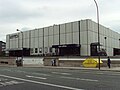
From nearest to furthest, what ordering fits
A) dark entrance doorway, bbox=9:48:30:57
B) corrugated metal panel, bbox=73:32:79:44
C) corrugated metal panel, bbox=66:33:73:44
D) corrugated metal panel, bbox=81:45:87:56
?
corrugated metal panel, bbox=81:45:87:56 → corrugated metal panel, bbox=73:32:79:44 → corrugated metal panel, bbox=66:33:73:44 → dark entrance doorway, bbox=9:48:30:57

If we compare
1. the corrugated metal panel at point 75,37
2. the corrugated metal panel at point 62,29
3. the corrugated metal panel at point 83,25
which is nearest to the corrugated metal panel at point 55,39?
the corrugated metal panel at point 62,29

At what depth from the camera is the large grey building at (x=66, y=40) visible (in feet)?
208

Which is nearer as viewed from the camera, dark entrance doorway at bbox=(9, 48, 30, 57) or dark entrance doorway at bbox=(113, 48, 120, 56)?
dark entrance doorway at bbox=(113, 48, 120, 56)

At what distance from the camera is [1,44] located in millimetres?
118125

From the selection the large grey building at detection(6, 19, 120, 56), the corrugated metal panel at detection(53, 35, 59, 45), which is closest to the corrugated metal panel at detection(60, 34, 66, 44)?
the large grey building at detection(6, 19, 120, 56)

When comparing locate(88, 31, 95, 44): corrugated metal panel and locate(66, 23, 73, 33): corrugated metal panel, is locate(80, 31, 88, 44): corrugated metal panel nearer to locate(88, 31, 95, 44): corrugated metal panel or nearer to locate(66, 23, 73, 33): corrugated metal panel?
locate(88, 31, 95, 44): corrugated metal panel

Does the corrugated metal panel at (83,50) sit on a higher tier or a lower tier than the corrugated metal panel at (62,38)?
lower

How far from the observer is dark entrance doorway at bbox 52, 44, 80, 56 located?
63812 mm

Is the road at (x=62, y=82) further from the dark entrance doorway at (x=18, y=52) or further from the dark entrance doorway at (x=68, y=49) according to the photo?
the dark entrance doorway at (x=18, y=52)

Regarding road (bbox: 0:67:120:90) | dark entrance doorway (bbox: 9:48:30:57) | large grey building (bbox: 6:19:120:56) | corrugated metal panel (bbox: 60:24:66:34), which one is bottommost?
road (bbox: 0:67:120:90)

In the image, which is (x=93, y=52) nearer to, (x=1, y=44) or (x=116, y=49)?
(x=116, y=49)

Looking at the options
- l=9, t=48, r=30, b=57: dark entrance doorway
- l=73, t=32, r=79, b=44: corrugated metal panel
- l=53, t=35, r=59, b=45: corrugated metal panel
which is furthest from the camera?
l=9, t=48, r=30, b=57: dark entrance doorway

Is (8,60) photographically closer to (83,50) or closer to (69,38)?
(69,38)

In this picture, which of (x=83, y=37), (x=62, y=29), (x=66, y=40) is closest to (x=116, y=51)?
(x=66, y=40)
